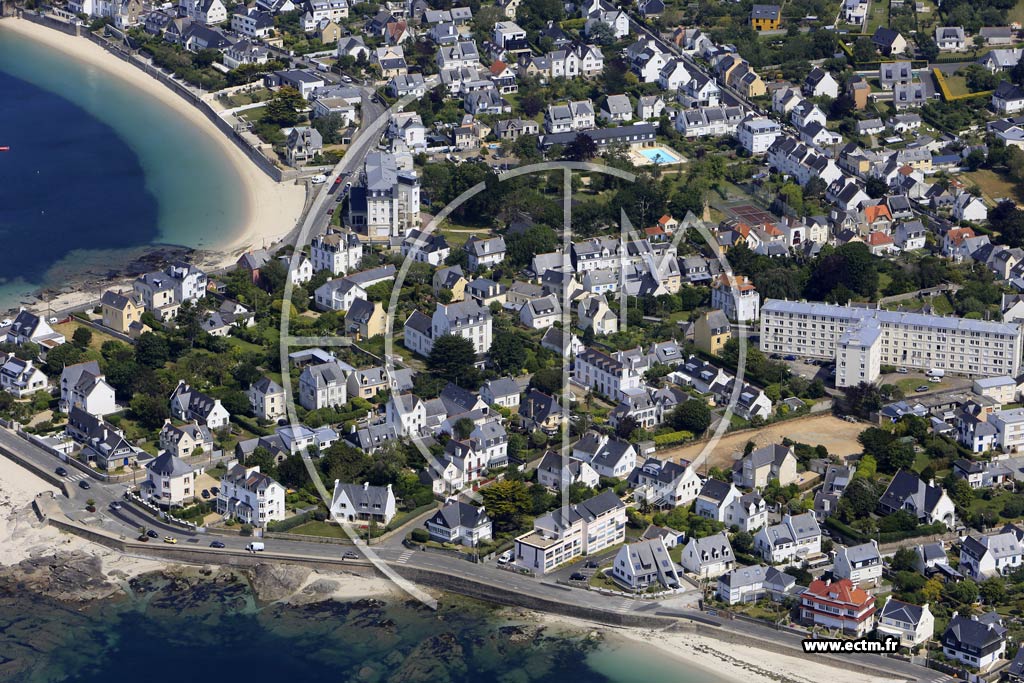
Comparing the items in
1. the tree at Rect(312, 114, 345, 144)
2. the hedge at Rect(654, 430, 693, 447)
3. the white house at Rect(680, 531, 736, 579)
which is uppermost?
the tree at Rect(312, 114, 345, 144)

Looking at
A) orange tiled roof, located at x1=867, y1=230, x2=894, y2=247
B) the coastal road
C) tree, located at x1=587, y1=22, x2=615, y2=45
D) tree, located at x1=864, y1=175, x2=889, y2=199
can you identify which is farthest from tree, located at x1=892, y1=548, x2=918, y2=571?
tree, located at x1=587, y1=22, x2=615, y2=45

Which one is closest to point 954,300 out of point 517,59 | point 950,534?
point 950,534

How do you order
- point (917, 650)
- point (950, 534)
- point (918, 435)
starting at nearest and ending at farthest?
point (917, 650) < point (950, 534) < point (918, 435)

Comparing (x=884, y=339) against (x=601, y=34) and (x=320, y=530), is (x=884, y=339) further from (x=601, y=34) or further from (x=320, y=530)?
(x=601, y=34)

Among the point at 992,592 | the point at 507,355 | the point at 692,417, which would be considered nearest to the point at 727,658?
the point at 992,592

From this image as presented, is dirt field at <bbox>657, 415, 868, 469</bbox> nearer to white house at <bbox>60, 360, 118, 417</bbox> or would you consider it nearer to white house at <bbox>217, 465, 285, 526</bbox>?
white house at <bbox>217, 465, 285, 526</bbox>

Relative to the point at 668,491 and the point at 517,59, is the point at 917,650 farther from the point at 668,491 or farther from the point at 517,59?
→ the point at 517,59
